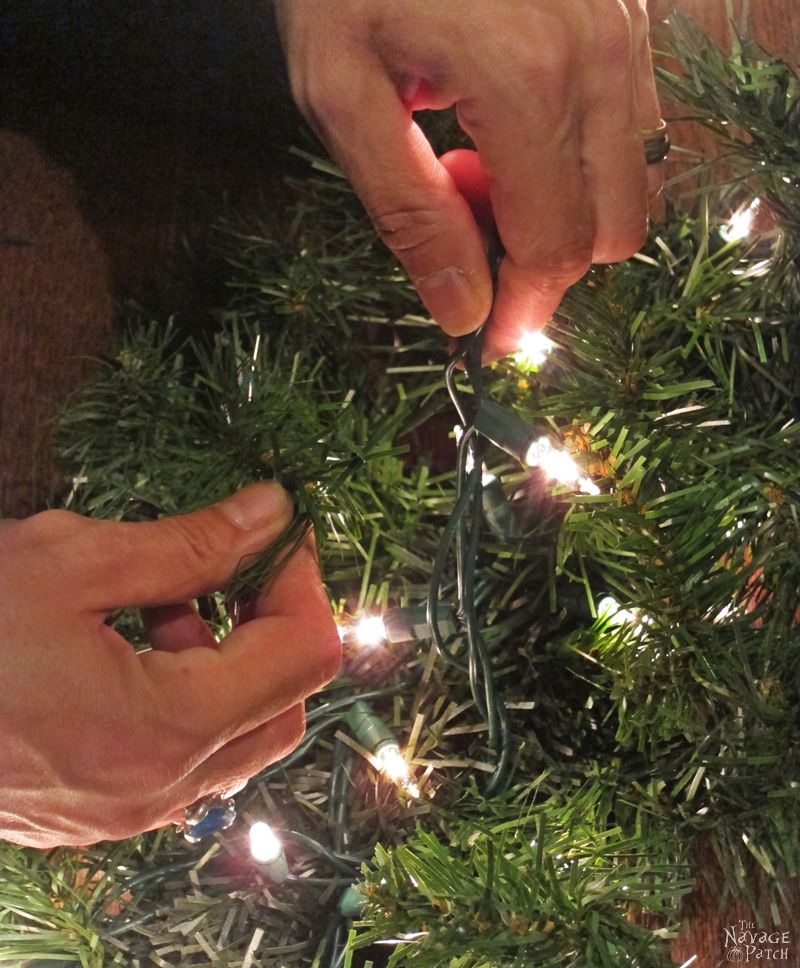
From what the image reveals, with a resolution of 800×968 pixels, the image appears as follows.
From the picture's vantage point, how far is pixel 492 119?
15.1 inches

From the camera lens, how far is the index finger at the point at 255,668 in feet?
1.18

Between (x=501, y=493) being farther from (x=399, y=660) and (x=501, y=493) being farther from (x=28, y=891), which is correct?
(x=28, y=891)

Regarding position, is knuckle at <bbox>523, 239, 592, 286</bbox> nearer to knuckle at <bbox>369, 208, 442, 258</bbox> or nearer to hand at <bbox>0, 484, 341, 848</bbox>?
knuckle at <bbox>369, 208, 442, 258</bbox>

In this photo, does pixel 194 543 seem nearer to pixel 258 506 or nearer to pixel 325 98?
pixel 258 506

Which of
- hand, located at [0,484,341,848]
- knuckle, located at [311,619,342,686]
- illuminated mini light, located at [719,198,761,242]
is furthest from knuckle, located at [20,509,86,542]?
illuminated mini light, located at [719,198,761,242]

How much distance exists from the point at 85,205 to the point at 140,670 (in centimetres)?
40

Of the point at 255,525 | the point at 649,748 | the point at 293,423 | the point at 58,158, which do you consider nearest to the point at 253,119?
the point at 58,158

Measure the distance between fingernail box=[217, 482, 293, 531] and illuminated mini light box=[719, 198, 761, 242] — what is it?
30cm

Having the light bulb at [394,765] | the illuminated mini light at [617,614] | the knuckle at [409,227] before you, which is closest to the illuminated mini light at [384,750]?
the light bulb at [394,765]

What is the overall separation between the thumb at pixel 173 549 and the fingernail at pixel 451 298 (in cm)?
12

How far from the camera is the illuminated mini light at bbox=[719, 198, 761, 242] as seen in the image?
20.1 inches

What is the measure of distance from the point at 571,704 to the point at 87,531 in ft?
0.94

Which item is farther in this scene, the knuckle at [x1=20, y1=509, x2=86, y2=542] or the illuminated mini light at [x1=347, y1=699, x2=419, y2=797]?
the illuminated mini light at [x1=347, y1=699, x2=419, y2=797]

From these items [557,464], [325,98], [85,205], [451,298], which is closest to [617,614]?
[557,464]
